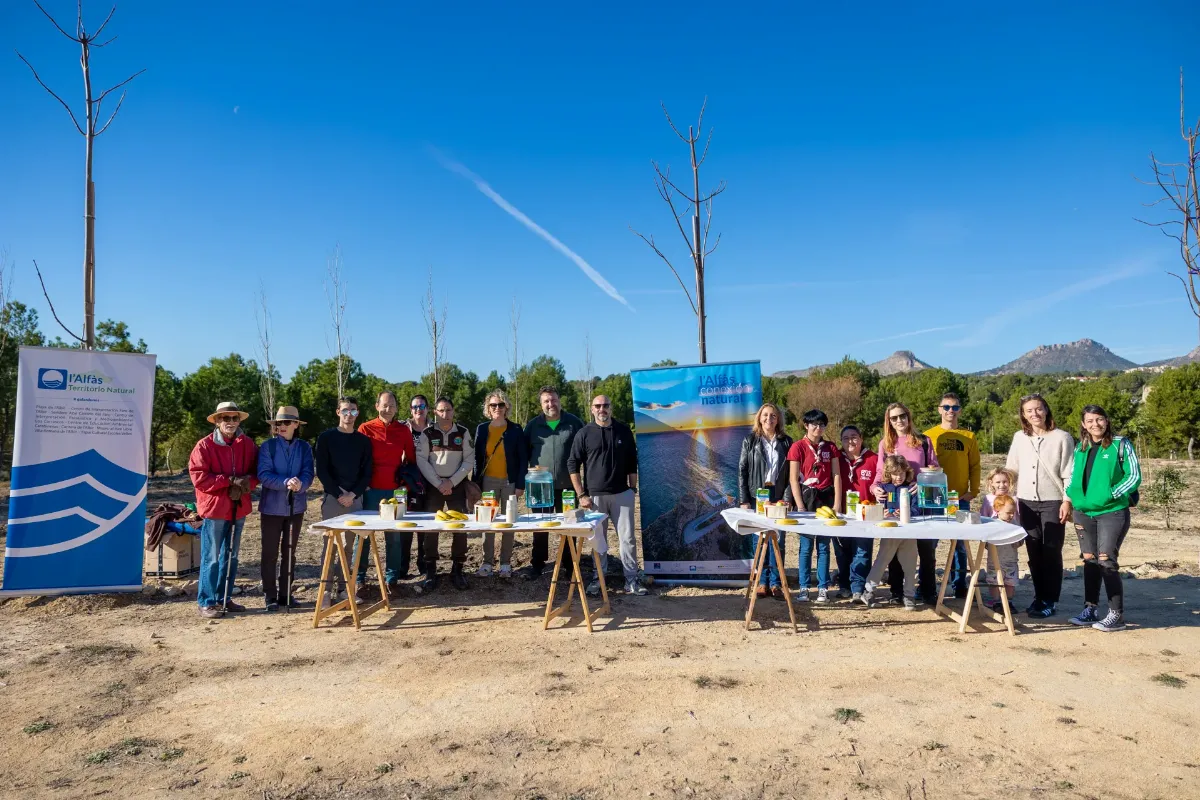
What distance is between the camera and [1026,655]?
468cm

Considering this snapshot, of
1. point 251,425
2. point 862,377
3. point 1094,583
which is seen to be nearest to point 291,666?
point 1094,583

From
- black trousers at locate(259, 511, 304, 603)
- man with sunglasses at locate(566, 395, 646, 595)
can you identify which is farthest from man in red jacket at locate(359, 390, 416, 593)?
man with sunglasses at locate(566, 395, 646, 595)

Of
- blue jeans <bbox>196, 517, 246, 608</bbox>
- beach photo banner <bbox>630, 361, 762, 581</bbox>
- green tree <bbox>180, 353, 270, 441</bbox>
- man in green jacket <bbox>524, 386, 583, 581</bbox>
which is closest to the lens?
blue jeans <bbox>196, 517, 246, 608</bbox>

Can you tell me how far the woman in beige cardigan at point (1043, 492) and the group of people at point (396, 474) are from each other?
10.7ft

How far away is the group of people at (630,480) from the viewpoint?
534 cm

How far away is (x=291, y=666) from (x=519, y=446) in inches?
113

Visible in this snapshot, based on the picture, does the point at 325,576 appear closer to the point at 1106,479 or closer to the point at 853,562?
the point at 853,562

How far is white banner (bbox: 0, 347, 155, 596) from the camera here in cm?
592

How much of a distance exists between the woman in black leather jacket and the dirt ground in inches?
37.0

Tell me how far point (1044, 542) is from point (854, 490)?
147 cm

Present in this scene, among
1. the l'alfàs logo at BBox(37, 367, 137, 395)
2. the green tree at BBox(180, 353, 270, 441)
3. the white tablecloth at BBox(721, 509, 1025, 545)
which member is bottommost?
the white tablecloth at BBox(721, 509, 1025, 545)

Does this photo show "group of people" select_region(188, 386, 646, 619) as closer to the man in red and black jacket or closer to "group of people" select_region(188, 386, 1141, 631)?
"group of people" select_region(188, 386, 1141, 631)

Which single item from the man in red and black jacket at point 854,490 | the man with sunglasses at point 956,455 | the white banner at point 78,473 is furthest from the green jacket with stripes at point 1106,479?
the white banner at point 78,473

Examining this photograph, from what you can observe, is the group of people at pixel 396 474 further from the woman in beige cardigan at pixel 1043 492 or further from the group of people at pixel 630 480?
the woman in beige cardigan at pixel 1043 492
